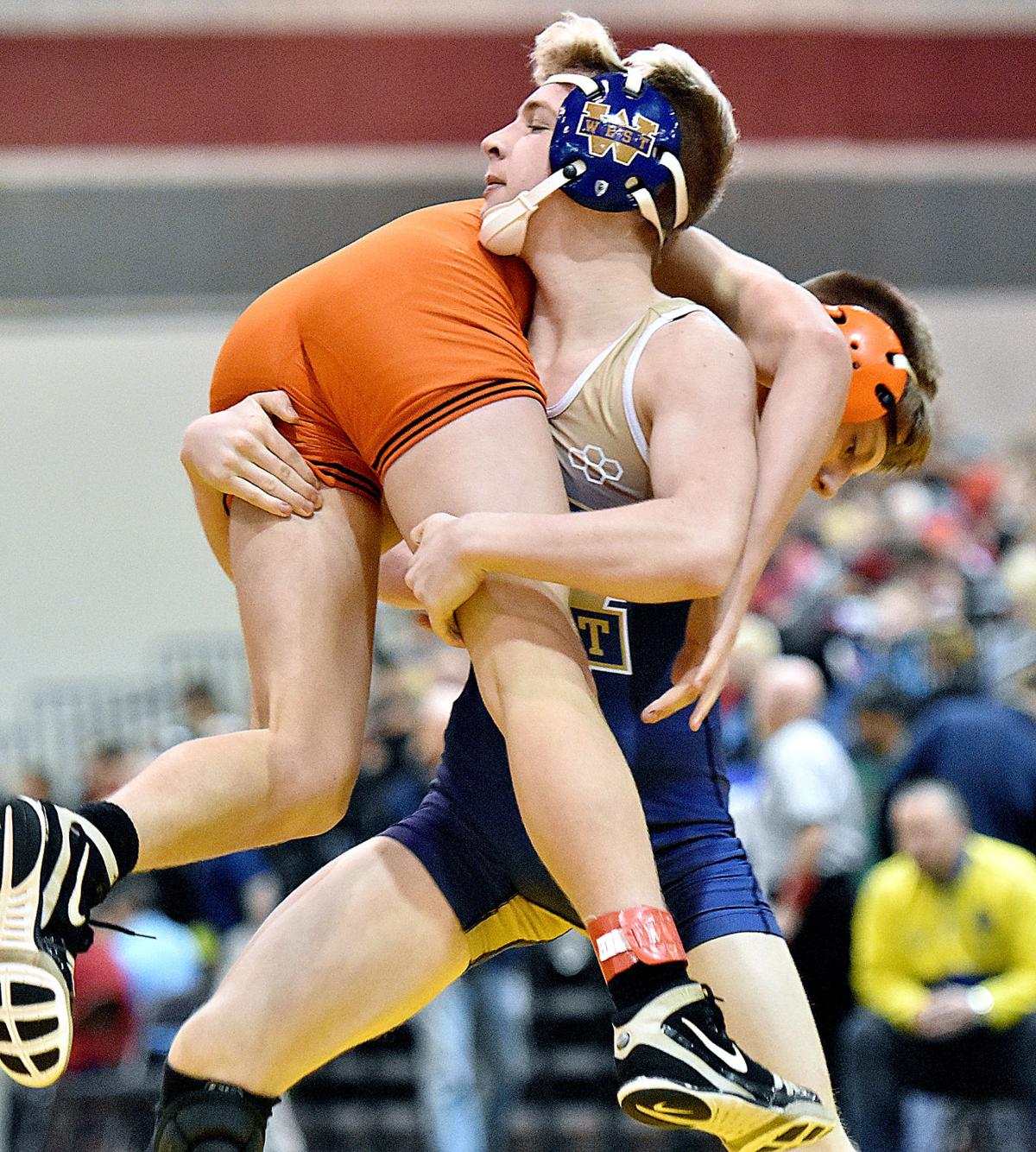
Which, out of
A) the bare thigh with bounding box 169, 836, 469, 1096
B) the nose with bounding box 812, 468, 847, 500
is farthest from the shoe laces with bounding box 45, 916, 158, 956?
the nose with bounding box 812, 468, 847, 500

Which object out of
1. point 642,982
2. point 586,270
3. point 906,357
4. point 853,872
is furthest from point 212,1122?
point 853,872

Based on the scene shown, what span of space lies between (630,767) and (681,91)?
3.47ft

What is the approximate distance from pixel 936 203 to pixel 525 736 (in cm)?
1052

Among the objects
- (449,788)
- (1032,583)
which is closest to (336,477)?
(449,788)

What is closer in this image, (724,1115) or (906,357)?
(724,1115)

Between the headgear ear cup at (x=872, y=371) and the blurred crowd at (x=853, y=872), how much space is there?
96.2 inches

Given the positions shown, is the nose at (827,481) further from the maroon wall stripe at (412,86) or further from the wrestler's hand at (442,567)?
the maroon wall stripe at (412,86)

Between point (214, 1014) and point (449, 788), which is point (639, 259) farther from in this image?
point (214, 1014)

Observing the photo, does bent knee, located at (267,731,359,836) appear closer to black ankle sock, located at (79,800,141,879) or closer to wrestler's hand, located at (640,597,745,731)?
black ankle sock, located at (79,800,141,879)

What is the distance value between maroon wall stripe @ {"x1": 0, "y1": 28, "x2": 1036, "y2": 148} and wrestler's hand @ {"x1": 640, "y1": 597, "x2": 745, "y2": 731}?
9.61 metres

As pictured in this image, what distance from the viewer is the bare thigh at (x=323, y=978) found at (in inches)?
107

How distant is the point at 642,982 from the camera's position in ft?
8.02

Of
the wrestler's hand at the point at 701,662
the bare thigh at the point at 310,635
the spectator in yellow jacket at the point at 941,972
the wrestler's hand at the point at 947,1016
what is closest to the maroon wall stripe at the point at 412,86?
the spectator in yellow jacket at the point at 941,972

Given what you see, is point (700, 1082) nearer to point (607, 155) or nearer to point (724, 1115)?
point (724, 1115)
